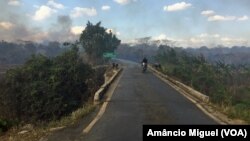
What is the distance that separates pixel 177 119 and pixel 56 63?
32.4m

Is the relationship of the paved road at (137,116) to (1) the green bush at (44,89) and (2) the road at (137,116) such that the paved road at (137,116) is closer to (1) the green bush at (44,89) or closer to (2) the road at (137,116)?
(2) the road at (137,116)

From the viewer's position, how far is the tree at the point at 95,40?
281 ft

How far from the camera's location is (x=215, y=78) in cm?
5275

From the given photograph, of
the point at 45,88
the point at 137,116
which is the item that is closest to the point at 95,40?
the point at 45,88

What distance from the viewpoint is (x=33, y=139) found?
34.2ft

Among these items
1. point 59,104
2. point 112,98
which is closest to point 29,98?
point 59,104

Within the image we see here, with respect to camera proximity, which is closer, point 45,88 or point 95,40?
point 45,88

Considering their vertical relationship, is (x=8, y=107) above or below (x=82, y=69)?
below

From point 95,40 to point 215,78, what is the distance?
39.4 m

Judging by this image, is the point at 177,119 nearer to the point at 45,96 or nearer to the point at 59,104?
the point at 59,104

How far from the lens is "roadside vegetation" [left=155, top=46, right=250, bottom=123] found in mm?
26622

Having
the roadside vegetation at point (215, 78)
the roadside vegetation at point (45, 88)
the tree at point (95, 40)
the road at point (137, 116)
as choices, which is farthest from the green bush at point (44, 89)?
the tree at point (95, 40)

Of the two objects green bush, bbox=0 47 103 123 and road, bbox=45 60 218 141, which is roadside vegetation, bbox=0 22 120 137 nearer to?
green bush, bbox=0 47 103 123

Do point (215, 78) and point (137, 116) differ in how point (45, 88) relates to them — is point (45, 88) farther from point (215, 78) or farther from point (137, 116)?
point (215, 78)
